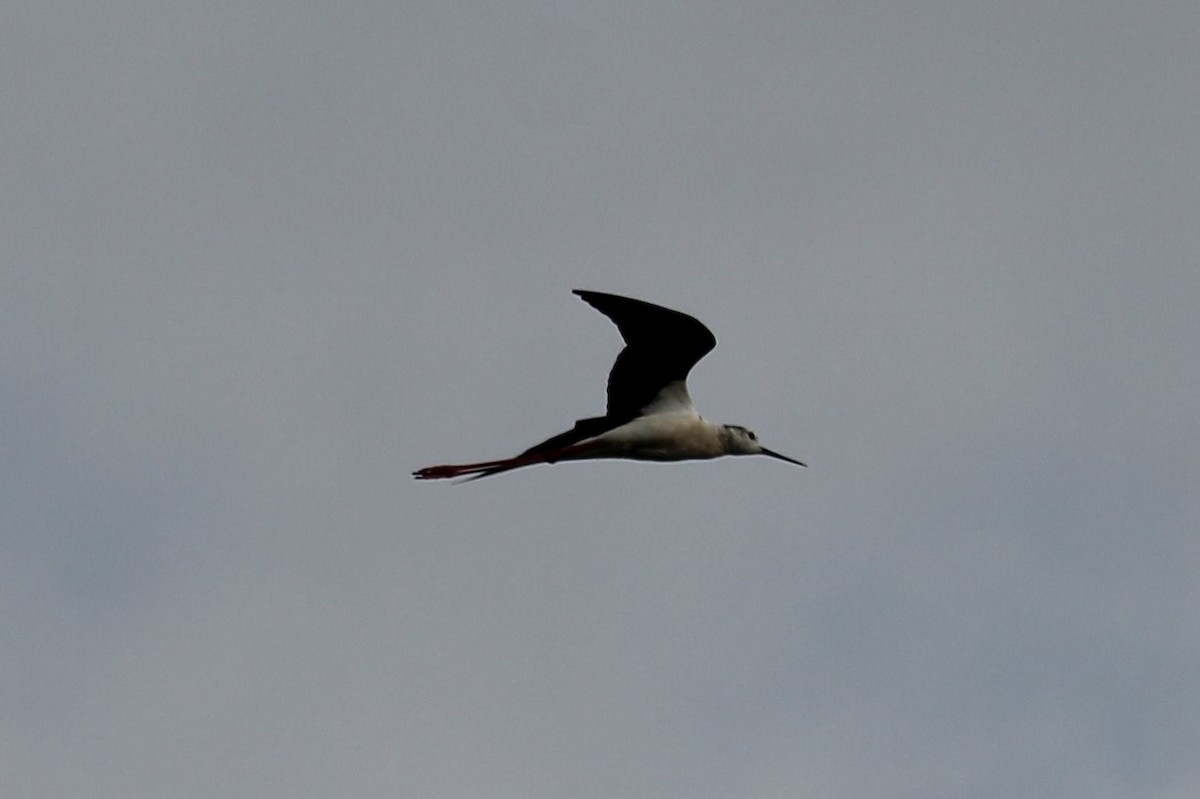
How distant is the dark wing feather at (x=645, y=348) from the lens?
54.4 ft

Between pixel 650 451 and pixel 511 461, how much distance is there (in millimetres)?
1442

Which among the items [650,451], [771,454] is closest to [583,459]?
[650,451]

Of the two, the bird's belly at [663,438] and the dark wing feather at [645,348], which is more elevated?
the dark wing feather at [645,348]

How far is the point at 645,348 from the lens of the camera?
17.3 meters

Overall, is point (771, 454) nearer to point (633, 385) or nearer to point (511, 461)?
point (633, 385)

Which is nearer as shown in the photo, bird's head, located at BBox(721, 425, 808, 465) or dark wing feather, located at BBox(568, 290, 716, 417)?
dark wing feather, located at BBox(568, 290, 716, 417)

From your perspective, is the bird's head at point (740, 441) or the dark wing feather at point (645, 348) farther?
the bird's head at point (740, 441)

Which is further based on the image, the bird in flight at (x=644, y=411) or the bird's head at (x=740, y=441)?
the bird's head at (x=740, y=441)

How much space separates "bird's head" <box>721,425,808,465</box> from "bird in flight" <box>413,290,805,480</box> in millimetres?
19

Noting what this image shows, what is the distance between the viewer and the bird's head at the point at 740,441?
18031 mm

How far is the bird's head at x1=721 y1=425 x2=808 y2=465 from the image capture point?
18.0 m

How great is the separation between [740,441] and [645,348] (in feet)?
5.15

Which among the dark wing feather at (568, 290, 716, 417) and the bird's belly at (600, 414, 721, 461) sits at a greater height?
the dark wing feather at (568, 290, 716, 417)

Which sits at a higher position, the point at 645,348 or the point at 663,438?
the point at 645,348
